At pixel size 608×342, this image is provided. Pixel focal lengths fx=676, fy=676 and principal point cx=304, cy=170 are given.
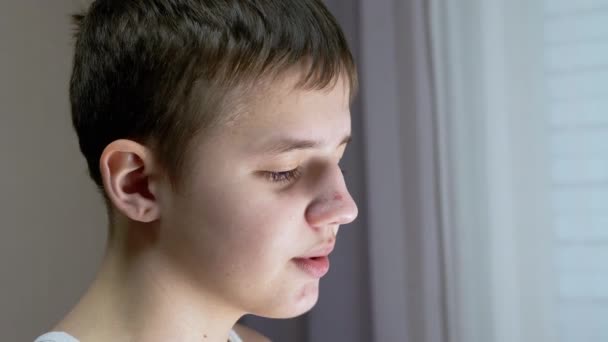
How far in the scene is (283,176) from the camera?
2.65ft

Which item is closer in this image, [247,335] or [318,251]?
[318,251]

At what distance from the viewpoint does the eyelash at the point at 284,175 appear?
800mm

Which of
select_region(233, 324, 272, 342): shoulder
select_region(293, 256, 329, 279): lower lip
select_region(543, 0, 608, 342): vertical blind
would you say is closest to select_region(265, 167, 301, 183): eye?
select_region(293, 256, 329, 279): lower lip

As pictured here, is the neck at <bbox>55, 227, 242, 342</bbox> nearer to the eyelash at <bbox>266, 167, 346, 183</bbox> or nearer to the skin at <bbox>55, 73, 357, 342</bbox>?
the skin at <bbox>55, 73, 357, 342</bbox>

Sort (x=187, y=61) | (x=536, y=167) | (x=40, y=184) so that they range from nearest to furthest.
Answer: (x=187, y=61), (x=536, y=167), (x=40, y=184)

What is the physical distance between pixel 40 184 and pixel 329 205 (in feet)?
3.57

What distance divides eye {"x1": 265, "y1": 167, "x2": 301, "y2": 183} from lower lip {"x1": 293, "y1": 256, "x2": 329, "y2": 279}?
102 mm

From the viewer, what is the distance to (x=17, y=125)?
5.34 ft

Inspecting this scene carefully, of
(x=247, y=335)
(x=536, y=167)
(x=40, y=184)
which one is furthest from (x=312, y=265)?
(x=40, y=184)

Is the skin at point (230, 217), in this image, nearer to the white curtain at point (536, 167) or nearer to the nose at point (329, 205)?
the nose at point (329, 205)

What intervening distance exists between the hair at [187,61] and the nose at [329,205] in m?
0.11

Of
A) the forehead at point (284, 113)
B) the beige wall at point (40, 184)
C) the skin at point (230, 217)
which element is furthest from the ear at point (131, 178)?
the beige wall at point (40, 184)

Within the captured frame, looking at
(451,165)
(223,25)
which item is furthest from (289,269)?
(451,165)

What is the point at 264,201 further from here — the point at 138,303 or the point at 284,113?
the point at 138,303
